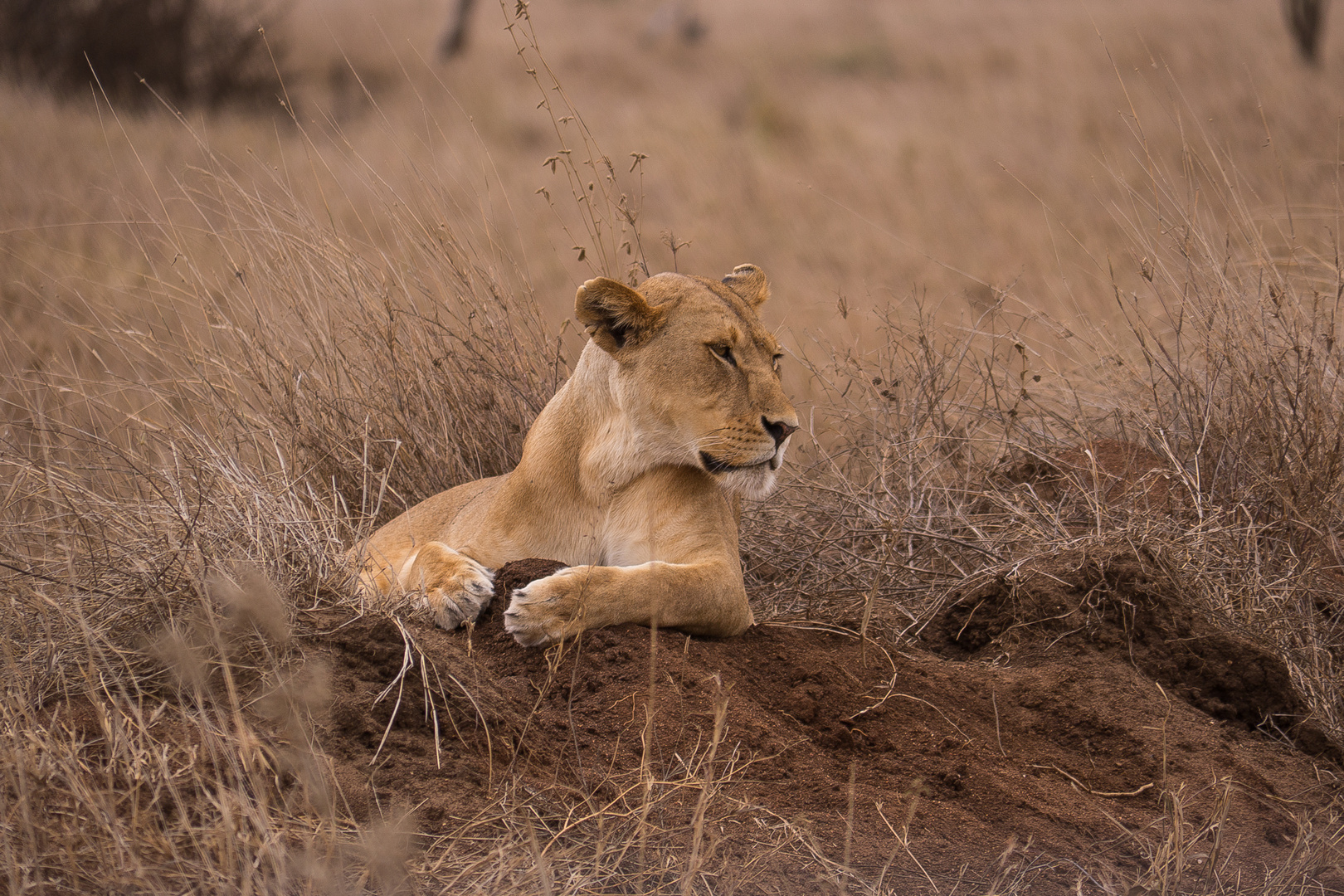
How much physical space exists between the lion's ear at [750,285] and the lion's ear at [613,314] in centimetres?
56

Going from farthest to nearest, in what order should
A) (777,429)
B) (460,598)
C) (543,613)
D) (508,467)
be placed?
(508,467) < (777,429) < (460,598) < (543,613)

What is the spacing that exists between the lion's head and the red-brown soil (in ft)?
1.83

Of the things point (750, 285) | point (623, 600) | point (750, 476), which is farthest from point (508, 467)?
point (623, 600)

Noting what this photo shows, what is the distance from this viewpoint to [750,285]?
407cm

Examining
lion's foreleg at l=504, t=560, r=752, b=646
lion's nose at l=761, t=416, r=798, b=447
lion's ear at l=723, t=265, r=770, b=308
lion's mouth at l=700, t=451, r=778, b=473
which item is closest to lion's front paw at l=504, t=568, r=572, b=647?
lion's foreleg at l=504, t=560, r=752, b=646

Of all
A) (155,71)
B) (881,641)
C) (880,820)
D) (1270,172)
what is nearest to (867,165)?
(1270,172)

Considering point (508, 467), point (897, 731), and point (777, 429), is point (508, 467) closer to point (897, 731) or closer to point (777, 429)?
point (777, 429)

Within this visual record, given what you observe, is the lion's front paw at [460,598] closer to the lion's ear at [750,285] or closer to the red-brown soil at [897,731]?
the red-brown soil at [897,731]

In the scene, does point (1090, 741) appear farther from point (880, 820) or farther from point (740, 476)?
point (740, 476)

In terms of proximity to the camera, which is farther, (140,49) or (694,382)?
(140,49)

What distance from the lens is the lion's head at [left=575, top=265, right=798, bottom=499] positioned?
3.41 meters

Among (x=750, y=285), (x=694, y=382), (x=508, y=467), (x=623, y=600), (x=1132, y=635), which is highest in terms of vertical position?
(x=750, y=285)

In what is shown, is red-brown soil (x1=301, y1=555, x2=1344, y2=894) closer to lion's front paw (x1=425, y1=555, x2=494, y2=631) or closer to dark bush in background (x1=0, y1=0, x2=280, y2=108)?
lion's front paw (x1=425, y1=555, x2=494, y2=631)

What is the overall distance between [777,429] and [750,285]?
0.83 m
